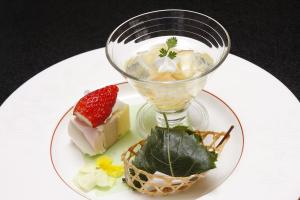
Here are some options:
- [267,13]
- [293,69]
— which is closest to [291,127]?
[293,69]

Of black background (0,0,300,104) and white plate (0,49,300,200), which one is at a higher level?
black background (0,0,300,104)

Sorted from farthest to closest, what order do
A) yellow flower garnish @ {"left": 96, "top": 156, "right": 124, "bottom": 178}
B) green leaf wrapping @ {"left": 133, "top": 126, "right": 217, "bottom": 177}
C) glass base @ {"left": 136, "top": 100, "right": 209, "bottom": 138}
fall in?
glass base @ {"left": 136, "top": 100, "right": 209, "bottom": 138}, yellow flower garnish @ {"left": 96, "top": 156, "right": 124, "bottom": 178}, green leaf wrapping @ {"left": 133, "top": 126, "right": 217, "bottom": 177}

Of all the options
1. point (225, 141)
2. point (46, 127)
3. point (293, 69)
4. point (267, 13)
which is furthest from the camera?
point (267, 13)

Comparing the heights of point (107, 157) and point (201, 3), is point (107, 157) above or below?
below

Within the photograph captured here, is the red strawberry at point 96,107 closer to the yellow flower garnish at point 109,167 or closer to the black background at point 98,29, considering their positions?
the yellow flower garnish at point 109,167

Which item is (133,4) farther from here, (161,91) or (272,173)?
(272,173)

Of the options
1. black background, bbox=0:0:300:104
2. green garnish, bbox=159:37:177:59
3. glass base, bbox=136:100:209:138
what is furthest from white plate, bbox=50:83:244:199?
black background, bbox=0:0:300:104

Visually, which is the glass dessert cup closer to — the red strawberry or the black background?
the red strawberry
